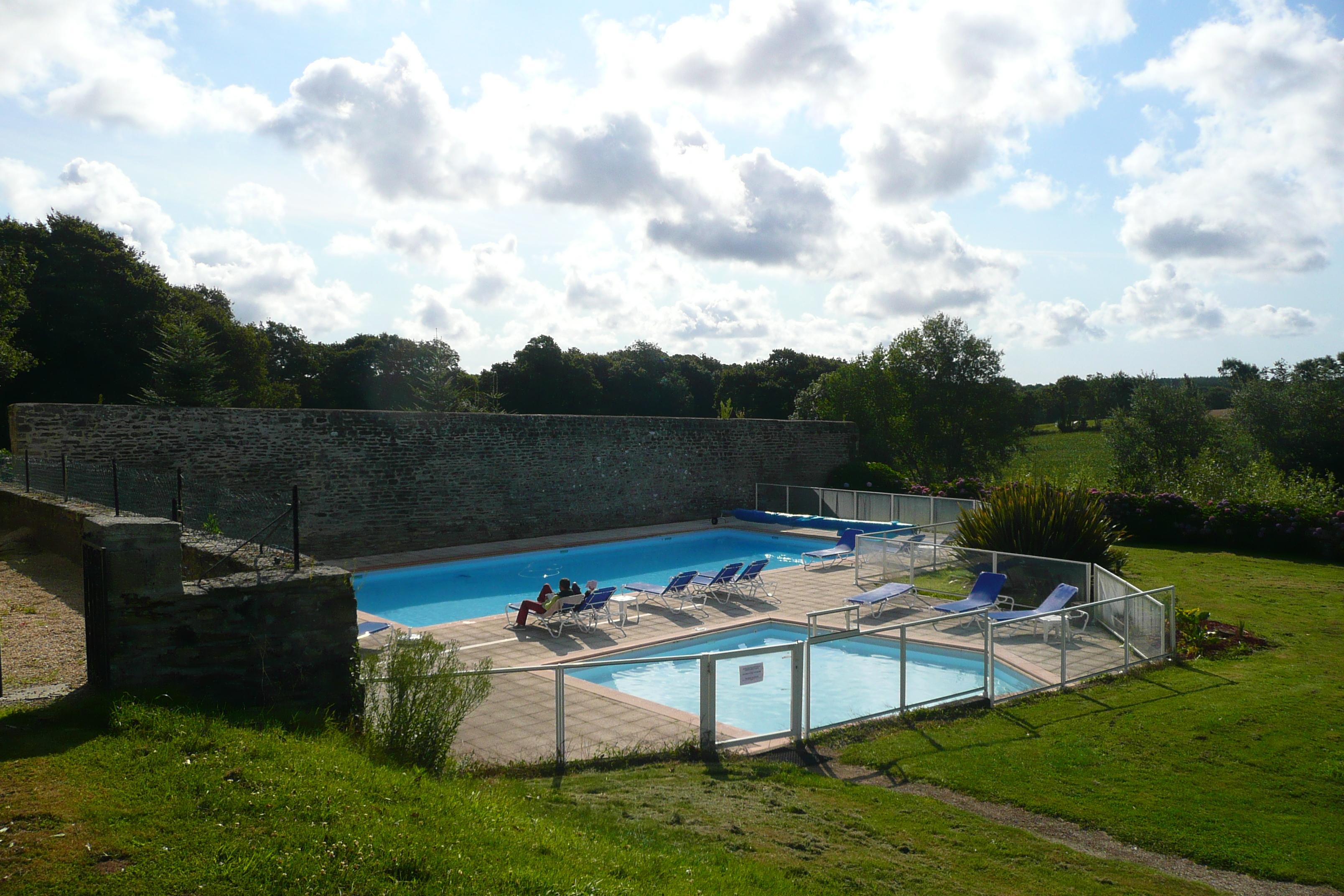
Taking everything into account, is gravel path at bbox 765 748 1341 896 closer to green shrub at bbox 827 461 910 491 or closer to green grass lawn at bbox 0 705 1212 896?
green grass lawn at bbox 0 705 1212 896

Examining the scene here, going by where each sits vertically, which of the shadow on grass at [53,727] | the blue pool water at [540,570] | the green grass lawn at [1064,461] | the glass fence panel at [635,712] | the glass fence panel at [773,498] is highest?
the green grass lawn at [1064,461]

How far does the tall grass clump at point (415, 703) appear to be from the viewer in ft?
16.9

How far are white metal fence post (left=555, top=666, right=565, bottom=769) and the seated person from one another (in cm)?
478

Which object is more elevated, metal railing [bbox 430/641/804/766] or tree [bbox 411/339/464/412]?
tree [bbox 411/339/464/412]

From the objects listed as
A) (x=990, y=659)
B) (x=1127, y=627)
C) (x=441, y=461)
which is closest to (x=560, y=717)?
(x=990, y=659)

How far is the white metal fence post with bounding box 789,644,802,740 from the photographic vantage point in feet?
22.8

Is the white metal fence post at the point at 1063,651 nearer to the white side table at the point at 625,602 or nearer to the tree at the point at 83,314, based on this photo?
the white side table at the point at 625,602

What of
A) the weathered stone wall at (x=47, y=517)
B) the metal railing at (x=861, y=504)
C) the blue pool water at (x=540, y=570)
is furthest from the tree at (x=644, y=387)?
the weathered stone wall at (x=47, y=517)

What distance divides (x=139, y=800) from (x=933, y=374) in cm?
2627

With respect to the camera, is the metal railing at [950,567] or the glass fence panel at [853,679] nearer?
the glass fence panel at [853,679]

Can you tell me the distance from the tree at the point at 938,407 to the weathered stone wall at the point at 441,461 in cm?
371

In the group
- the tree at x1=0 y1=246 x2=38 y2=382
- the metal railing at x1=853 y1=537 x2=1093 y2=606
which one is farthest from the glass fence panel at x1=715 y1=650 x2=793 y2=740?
the tree at x1=0 y1=246 x2=38 y2=382

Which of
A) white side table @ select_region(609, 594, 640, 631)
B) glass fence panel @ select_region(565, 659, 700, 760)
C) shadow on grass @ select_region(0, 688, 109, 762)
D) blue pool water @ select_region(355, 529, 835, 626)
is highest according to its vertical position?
shadow on grass @ select_region(0, 688, 109, 762)

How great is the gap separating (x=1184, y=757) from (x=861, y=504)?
13909 millimetres
